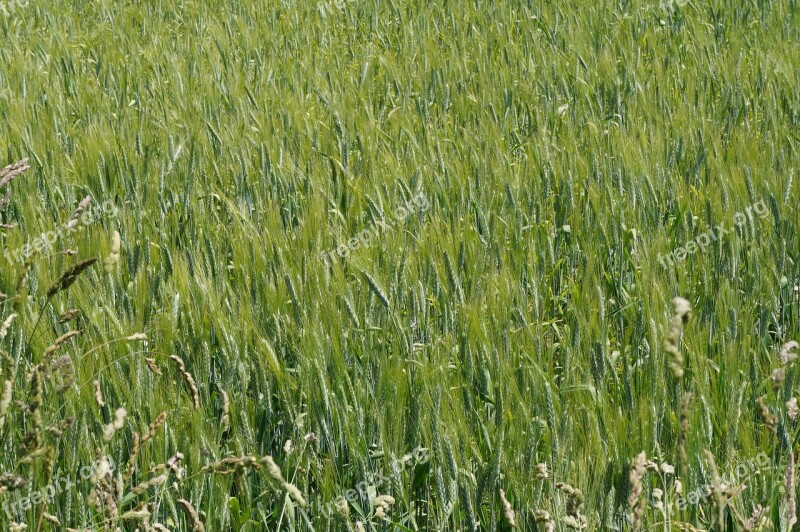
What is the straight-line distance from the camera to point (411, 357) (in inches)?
71.6

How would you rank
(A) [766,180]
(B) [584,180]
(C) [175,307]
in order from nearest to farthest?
(C) [175,307] → (A) [766,180] → (B) [584,180]

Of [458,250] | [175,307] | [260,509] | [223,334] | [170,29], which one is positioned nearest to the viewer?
[260,509]

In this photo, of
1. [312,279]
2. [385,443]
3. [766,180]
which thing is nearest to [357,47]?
[766,180]

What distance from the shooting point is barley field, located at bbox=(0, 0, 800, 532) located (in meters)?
1.51

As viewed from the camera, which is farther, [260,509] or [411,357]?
[411,357]

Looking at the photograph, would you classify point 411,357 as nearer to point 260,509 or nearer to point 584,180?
point 260,509

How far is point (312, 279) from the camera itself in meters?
2.02

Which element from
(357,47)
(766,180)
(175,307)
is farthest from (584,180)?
(357,47)

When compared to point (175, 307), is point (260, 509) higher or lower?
lower

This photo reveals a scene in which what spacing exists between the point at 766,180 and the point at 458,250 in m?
0.94

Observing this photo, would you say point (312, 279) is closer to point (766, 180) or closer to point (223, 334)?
point (223, 334)

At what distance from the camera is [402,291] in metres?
2.13

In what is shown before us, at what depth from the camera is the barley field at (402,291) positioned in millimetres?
1507

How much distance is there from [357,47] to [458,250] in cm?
324
